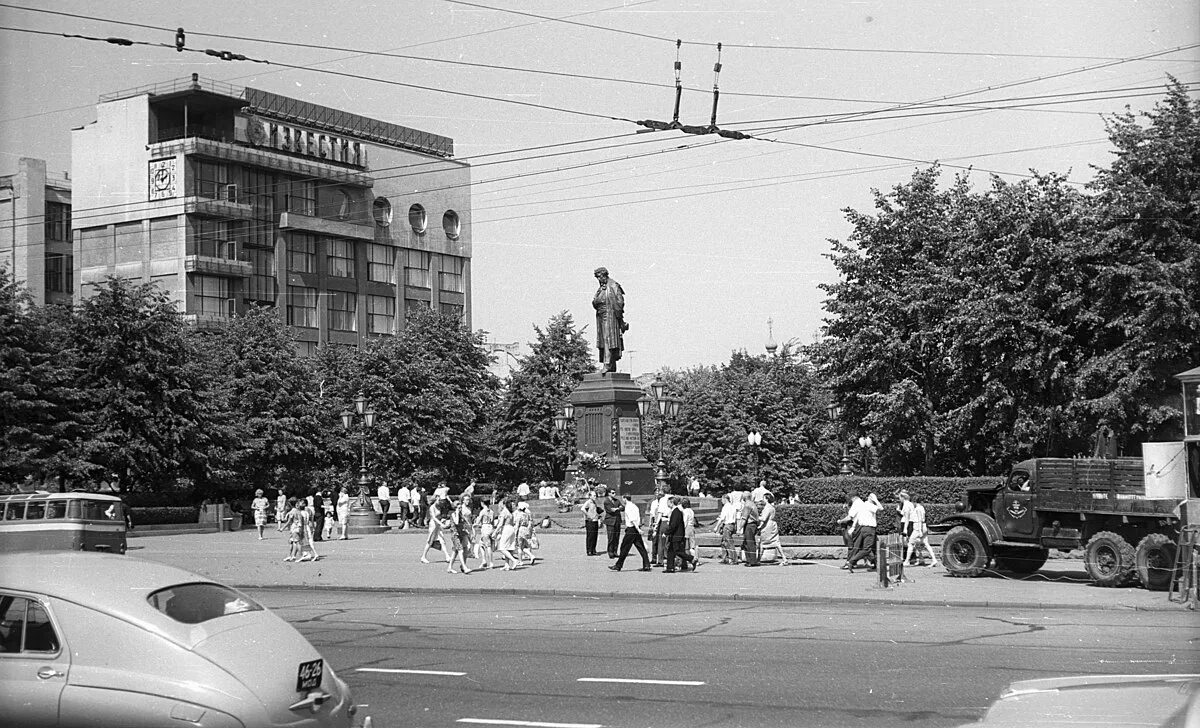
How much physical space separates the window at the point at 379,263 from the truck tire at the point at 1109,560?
8706 centimetres


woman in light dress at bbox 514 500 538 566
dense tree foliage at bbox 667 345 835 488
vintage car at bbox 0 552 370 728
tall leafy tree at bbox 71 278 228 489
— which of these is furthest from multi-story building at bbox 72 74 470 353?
vintage car at bbox 0 552 370 728

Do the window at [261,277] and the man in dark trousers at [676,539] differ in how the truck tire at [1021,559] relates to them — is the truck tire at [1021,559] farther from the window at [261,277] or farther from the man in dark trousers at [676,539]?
the window at [261,277]

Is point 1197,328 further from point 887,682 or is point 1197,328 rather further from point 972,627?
point 887,682

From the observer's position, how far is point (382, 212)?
104 metres

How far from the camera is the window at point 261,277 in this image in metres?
92.2

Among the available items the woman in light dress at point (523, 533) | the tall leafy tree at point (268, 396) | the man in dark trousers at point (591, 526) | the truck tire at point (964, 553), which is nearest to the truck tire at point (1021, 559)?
the truck tire at point (964, 553)

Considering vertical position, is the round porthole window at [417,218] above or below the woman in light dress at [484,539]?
above

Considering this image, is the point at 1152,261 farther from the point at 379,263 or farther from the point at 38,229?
the point at 38,229

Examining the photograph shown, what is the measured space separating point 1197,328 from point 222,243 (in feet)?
234

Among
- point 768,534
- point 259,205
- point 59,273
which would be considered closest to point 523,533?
point 768,534

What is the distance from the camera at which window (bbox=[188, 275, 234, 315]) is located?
8794cm

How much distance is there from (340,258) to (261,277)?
29.4 feet

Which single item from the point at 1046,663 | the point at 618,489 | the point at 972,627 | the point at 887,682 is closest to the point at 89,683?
the point at 887,682

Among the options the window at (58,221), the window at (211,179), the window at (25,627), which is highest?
the window at (211,179)
